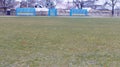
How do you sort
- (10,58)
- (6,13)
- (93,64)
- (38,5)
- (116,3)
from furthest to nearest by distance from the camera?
1. (38,5)
2. (116,3)
3. (6,13)
4. (10,58)
5. (93,64)

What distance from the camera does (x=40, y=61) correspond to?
6.98 meters

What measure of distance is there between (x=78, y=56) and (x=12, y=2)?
317ft

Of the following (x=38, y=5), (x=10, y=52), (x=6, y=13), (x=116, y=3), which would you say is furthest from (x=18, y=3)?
(x=10, y=52)

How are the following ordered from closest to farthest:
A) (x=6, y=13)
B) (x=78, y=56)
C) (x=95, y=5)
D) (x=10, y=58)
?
(x=10, y=58) < (x=78, y=56) < (x=6, y=13) < (x=95, y=5)

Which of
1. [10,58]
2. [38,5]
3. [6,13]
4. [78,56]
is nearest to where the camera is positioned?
[10,58]

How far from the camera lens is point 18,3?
11244 centimetres

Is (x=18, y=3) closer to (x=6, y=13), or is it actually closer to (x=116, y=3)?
(x=6, y=13)

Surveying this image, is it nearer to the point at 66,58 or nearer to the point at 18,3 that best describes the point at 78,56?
the point at 66,58

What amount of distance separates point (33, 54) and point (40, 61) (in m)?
1.16

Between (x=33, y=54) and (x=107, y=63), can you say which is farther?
(x=33, y=54)

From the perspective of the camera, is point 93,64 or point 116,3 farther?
point 116,3

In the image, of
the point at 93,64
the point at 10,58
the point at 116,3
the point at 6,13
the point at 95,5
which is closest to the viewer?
the point at 93,64

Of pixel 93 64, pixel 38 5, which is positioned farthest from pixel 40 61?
pixel 38 5

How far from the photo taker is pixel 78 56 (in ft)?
25.9
